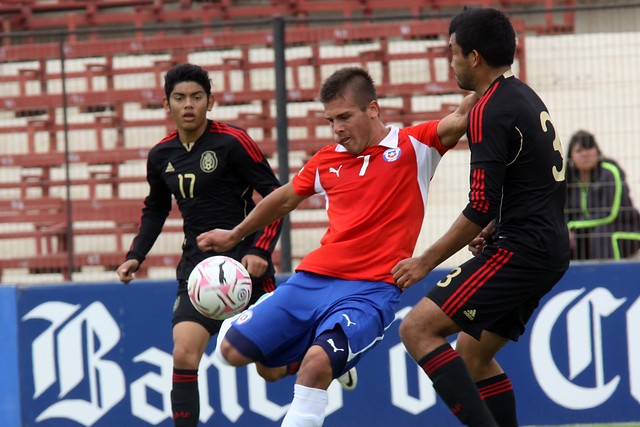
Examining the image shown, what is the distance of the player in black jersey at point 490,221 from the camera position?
15.3ft

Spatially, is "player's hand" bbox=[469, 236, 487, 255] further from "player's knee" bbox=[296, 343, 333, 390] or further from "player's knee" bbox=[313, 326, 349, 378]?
"player's knee" bbox=[296, 343, 333, 390]

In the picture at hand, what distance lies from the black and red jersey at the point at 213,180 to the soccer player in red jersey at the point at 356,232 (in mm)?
1074

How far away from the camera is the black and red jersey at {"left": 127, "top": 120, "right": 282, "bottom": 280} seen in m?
6.34

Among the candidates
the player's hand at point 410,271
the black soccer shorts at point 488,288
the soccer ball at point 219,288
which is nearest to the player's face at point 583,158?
the black soccer shorts at point 488,288

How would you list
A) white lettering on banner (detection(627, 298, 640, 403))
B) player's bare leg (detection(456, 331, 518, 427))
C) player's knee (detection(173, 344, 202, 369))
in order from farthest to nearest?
1. white lettering on banner (detection(627, 298, 640, 403))
2. player's knee (detection(173, 344, 202, 369))
3. player's bare leg (detection(456, 331, 518, 427))

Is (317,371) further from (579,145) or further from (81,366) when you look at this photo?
(579,145)

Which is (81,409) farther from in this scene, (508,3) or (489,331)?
(508,3)

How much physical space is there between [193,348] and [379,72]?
3868mm

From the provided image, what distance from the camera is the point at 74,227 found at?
8.41 metres

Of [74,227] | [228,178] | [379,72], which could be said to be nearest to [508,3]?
[379,72]

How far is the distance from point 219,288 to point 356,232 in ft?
2.74

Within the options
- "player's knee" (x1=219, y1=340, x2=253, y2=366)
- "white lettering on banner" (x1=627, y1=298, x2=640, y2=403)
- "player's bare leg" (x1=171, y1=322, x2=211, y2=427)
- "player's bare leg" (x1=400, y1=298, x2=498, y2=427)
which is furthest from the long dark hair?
"player's knee" (x1=219, y1=340, x2=253, y2=366)

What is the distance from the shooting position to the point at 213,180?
6.34 m

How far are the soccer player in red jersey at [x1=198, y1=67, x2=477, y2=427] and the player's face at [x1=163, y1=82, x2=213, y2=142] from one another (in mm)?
1302
